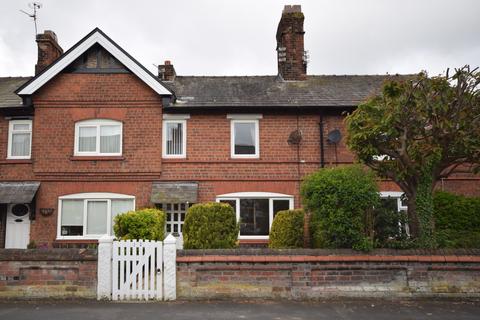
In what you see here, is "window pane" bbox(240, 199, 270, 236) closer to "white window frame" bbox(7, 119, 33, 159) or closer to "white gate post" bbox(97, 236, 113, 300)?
"white gate post" bbox(97, 236, 113, 300)

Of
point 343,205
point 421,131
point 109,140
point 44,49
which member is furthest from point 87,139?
point 421,131

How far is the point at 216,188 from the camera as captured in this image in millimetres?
14953

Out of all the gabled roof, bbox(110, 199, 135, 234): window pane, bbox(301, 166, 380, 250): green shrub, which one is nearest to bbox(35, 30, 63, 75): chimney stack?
the gabled roof

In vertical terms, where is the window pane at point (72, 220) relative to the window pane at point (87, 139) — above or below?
below

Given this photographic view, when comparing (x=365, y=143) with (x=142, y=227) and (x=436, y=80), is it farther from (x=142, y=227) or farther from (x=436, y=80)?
(x=142, y=227)

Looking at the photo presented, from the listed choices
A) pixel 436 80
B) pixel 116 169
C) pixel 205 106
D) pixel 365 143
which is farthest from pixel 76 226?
pixel 436 80

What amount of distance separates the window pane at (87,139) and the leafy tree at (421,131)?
386 inches

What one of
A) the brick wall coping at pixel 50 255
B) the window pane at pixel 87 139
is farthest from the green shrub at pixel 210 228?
the window pane at pixel 87 139

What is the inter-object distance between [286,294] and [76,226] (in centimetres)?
929

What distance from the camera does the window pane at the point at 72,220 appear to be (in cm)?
1472

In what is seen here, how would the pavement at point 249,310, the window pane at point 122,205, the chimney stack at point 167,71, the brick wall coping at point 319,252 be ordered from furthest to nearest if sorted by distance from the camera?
the chimney stack at point 167,71, the window pane at point 122,205, the brick wall coping at point 319,252, the pavement at point 249,310

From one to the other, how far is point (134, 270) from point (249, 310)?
2542 millimetres

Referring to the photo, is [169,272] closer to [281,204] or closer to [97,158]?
[281,204]

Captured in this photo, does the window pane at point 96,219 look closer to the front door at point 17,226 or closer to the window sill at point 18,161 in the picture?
the front door at point 17,226
